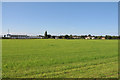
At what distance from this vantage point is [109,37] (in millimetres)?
113875

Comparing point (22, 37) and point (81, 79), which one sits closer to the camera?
point (81, 79)

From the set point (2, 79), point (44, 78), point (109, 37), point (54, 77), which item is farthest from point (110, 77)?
point (109, 37)

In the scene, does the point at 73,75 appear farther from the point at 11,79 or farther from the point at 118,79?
the point at 11,79

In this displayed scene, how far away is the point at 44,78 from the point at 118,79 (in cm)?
343

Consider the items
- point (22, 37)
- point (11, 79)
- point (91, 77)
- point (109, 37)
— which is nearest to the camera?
point (11, 79)

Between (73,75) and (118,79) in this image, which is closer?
(118,79)

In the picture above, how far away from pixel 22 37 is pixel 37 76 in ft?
263

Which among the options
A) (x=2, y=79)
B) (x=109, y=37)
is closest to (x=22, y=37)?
(x=2, y=79)

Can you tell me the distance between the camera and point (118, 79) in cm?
477

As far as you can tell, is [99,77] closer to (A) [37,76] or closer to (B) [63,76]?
(B) [63,76]

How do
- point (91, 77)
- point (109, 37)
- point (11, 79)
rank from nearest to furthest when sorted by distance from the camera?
point (11, 79) < point (91, 77) < point (109, 37)

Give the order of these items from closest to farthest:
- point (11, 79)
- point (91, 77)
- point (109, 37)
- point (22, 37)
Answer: point (11, 79)
point (91, 77)
point (22, 37)
point (109, 37)

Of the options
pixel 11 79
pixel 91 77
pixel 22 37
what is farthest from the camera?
pixel 22 37

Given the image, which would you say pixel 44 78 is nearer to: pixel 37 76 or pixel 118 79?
pixel 37 76
